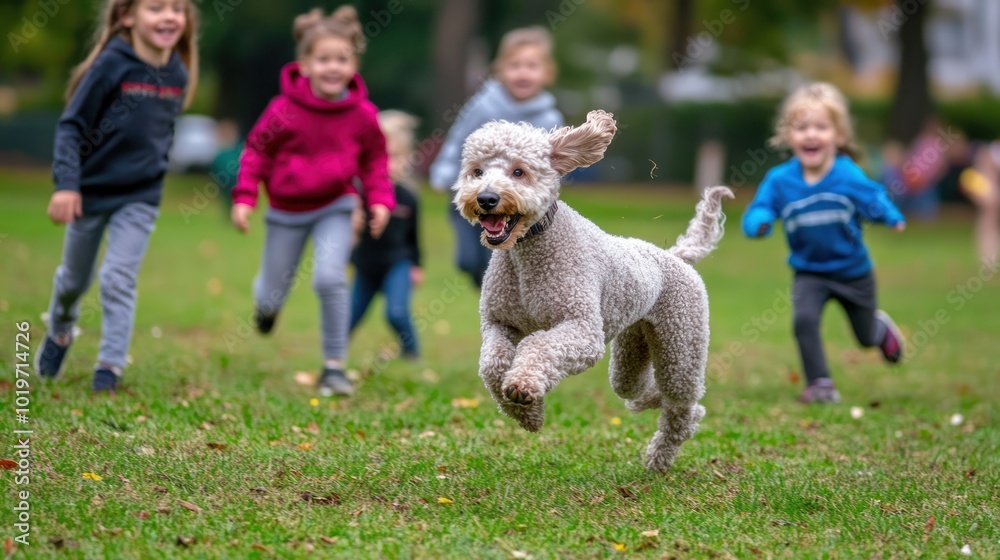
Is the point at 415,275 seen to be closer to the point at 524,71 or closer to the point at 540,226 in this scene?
the point at 524,71

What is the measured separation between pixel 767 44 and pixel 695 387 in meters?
35.4

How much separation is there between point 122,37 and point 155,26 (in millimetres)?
225

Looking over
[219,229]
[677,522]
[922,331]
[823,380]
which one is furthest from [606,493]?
[219,229]

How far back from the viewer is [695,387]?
550 centimetres

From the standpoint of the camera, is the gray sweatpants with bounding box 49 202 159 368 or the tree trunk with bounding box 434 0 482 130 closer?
the gray sweatpants with bounding box 49 202 159 368

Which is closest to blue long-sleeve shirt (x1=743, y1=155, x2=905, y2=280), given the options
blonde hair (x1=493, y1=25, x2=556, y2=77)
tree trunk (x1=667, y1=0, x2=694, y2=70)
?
blonde hair (x1=493, y1=25, x2=556, y2=77)

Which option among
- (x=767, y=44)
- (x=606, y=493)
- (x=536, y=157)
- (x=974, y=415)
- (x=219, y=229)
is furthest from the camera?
(x=767, y=44)

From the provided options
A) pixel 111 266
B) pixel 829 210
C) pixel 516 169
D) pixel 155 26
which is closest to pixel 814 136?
pixel 829 210

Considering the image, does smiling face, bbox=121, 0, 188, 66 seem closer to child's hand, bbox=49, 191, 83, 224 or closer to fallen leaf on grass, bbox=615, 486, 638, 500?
child's hand, bbox=49, 191, 83, 224

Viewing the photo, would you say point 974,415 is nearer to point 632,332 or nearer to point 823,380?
point 823,380

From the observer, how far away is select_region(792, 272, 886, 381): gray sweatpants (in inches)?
327

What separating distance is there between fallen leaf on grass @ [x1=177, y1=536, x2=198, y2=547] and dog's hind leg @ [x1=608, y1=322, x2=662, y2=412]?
2139mm

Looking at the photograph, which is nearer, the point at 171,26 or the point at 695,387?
the point at 695,387

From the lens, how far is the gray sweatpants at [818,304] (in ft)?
27.2
